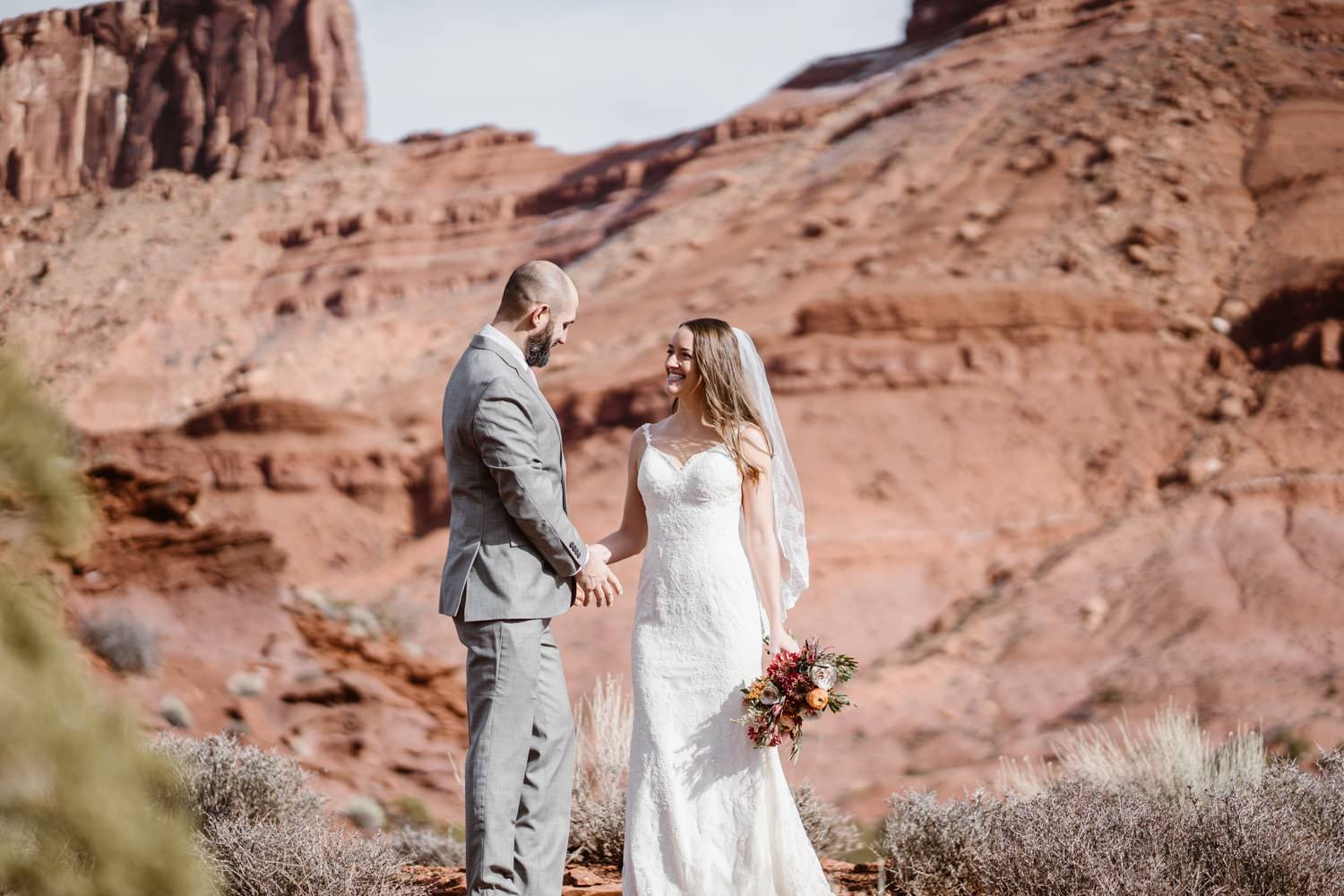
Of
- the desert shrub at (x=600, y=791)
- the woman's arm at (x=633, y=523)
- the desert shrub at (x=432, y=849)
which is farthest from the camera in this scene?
the desert shrub at (x=432, y=849)

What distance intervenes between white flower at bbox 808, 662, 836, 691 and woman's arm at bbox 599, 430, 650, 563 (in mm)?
855

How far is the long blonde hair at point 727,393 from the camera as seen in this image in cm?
413

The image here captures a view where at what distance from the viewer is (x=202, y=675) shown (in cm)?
1009

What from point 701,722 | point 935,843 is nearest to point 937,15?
point 935,843

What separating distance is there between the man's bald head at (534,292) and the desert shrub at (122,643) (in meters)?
7.12

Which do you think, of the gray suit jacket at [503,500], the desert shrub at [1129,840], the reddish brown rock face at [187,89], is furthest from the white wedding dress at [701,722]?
the reddish brown rock face at [187,89]

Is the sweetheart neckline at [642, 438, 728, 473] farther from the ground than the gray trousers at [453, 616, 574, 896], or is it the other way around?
the sweetheart neckline at [642, 438, 728, 473]

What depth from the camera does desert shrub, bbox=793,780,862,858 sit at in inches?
221

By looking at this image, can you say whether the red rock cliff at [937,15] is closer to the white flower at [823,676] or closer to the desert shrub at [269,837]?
the desert shrub at [269,837]

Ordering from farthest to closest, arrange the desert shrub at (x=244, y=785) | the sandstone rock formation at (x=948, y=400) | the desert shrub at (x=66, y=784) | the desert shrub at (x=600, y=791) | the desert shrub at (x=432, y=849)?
the sandstone rock formation at (x=948, y=400), the desert shrub at (x=432, y=849), the desert shrub at (x=600, y=791), the desert shrub at (x=244, y=785), the desert shrub at (x=66, y=784)

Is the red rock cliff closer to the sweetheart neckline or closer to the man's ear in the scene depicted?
the sweetheart neckline

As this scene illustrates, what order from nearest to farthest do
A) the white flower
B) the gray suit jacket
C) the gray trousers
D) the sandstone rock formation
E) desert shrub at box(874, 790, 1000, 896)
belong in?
the gray trousers, the gray suit jacket, the white flower, desert shrub at box(874, 790, 1000, 896), the sandstone rock formation

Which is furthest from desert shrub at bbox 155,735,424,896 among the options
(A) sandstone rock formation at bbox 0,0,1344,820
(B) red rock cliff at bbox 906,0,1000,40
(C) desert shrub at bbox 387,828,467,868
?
(B) red rock cliff at bbox 906,0,1000,40

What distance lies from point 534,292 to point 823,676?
1605 millimetres
